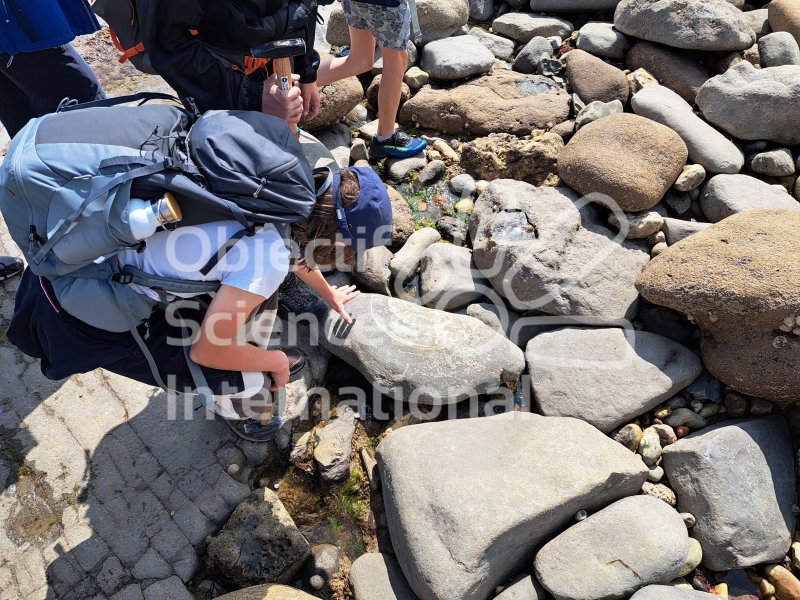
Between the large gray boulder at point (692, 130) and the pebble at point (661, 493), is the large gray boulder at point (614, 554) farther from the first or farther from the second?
the large gray boulder at point (692, 130)

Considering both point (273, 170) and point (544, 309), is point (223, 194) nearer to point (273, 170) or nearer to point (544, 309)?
point (273, 170)

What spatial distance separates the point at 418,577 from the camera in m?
2.72

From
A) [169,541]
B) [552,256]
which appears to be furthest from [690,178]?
[169,541]

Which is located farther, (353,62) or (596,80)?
(596,80)

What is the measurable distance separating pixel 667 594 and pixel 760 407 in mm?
1250

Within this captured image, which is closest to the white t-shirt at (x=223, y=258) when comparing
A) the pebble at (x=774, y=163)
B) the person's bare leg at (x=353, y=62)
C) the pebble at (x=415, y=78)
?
the person's bare leg at (x=353, y=62)

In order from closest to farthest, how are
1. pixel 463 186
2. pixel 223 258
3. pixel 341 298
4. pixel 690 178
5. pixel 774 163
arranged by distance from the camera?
pixel 223 258
pixel 341 298
pixel 690 178
pixel 774 163
pixel 463 186

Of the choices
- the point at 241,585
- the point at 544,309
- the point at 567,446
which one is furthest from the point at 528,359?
the point at 241,585

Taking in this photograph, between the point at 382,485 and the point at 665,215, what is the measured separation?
8.15 feet

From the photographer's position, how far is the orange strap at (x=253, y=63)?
3.13 m

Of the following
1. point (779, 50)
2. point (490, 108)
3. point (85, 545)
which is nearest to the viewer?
point (85, 545)

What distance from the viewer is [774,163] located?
407 centimetres

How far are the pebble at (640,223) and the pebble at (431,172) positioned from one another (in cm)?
124

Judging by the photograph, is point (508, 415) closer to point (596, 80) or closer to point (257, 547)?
point (257, 547)
